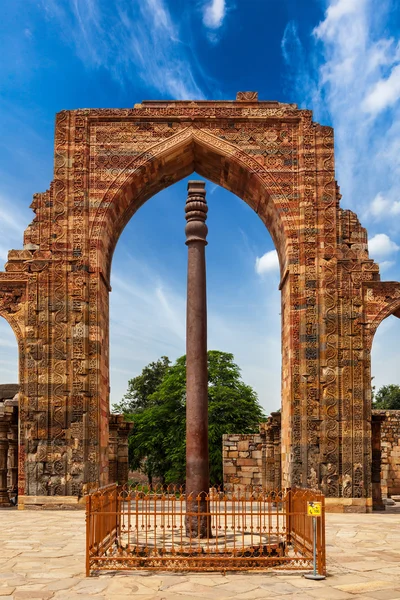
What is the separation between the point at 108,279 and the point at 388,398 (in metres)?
33.1

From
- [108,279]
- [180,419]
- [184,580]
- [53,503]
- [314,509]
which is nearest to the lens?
[184,580]

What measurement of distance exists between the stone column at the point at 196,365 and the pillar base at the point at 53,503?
214 inches

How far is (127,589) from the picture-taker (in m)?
5.38

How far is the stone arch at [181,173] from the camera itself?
521 inches

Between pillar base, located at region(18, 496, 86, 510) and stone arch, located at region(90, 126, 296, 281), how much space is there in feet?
14.4

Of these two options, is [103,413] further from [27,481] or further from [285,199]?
[285,199]

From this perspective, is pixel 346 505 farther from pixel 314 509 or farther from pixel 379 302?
pixel 314 509

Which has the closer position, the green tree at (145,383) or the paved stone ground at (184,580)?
the paved stone ground at (184,580)

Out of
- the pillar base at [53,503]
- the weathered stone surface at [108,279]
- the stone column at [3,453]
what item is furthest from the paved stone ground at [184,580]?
the stone column at [3,453]

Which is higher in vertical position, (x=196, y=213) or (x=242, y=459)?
(x=196, y=213)

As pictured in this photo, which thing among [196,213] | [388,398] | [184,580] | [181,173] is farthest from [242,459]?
[388,398]

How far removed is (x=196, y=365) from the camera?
290 inches

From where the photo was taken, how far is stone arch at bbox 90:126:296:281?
13242mm

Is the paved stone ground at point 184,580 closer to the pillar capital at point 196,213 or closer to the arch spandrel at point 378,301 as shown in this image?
the pillar capital at point 196,213
